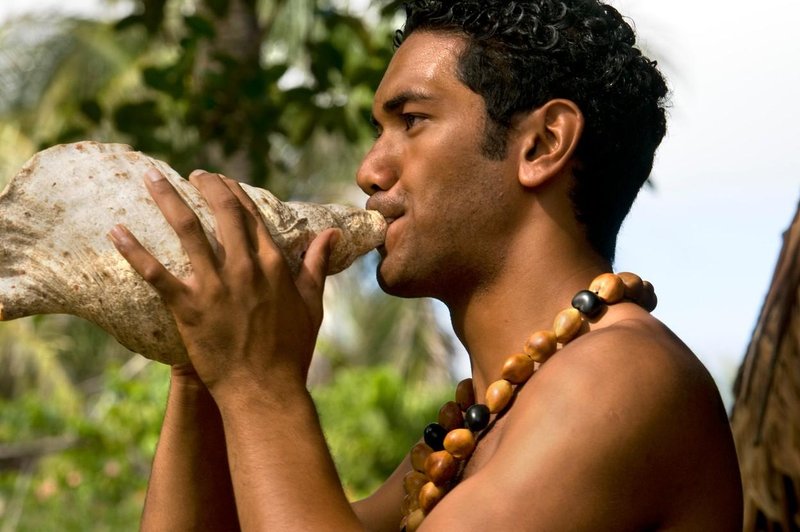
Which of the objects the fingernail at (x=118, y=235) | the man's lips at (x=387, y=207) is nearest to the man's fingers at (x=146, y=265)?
the fingernail at (x=118, y=235)

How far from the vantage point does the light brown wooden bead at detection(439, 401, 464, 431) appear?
2.50 meters

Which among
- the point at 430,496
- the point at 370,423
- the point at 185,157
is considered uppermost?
the point at 430,496

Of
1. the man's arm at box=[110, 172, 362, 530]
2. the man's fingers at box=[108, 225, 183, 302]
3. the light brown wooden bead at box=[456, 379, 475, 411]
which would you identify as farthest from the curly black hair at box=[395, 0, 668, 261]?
the man's fingers at box=[108, 225, 183, 302]

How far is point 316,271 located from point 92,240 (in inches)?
14.5

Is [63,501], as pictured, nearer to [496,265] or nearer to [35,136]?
[496,265]

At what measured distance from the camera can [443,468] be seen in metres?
2.27

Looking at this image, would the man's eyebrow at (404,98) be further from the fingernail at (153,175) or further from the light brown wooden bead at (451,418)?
the light brown wooden bead at (451,418)

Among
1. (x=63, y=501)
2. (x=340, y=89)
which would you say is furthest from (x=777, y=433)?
(x=63, y=501)

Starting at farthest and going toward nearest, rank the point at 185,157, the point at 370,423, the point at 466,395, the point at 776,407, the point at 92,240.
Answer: the point at 370,423 → the point at 185,157 → the point at 776,407 → the point at 466,395 → the point at 92,240

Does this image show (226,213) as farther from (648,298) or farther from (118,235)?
(648,298)

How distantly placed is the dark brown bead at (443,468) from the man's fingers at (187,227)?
1.81ft

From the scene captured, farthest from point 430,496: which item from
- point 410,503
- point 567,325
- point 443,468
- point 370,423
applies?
point 370,423

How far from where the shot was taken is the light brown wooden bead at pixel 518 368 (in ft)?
7.16

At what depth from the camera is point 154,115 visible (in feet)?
15.3
